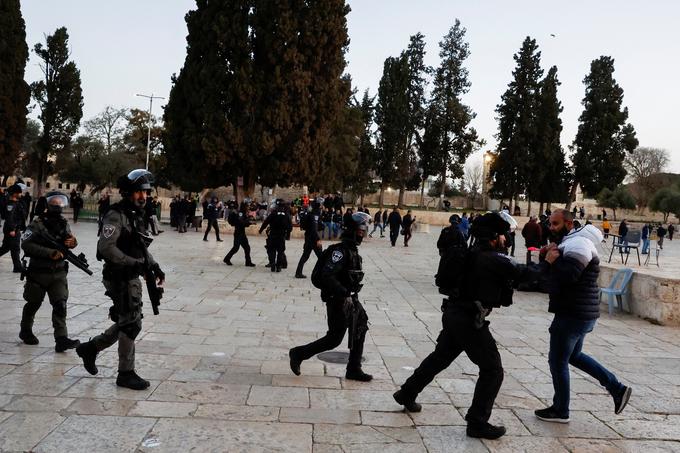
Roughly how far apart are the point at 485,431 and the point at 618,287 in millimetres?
7717

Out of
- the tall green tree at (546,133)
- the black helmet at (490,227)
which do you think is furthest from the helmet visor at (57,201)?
the tall green tree at (546,133)

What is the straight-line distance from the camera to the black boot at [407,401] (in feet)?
14.2

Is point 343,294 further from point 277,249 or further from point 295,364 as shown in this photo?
point 277,249

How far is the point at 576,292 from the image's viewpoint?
168 inches

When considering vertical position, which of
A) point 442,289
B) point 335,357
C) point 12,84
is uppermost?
point 12,84

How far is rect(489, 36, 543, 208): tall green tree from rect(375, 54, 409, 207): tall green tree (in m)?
8.17

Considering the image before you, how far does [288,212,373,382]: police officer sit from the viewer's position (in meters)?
4.99

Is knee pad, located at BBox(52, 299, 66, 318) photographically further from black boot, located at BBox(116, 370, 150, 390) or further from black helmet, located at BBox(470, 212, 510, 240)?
black helmet, located at BBox(470, 212, 510, 240)

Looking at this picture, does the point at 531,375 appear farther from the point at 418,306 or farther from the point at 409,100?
the point at 409,100

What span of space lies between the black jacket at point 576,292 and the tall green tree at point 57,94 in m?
39.9

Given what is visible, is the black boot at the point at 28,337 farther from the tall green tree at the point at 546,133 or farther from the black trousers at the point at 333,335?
the tall green tree at the point at 546,133

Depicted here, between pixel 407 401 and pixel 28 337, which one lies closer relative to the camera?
pixel 407 401

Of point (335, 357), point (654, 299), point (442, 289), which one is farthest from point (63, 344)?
point (654, 299)

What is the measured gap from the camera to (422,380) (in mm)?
4246
